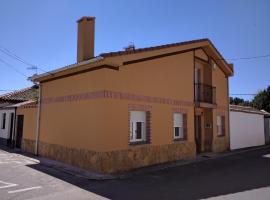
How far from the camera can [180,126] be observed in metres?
14.2

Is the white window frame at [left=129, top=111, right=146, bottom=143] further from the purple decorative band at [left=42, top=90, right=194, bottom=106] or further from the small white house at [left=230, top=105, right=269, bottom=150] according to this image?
the small white house at [left=230, top=105, right=269, bottom=150]

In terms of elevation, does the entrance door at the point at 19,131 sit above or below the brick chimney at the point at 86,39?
below

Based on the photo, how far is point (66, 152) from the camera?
11.8m

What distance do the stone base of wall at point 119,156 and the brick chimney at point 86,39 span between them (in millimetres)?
4146

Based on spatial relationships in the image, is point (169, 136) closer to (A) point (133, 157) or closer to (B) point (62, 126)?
(A) point (133, 157)

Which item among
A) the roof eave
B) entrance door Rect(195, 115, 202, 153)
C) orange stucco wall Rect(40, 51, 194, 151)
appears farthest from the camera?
entrance door Rect(195, 115, 202, 153)

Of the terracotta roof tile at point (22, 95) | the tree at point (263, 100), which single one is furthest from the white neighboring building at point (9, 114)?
the tree at point (263, 100)

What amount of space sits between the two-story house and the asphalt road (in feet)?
4.22

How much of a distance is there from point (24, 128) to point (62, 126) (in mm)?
5015

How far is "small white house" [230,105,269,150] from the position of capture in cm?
1970

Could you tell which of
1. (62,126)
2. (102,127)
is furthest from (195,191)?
(62,126)

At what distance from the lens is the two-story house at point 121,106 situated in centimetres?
1018

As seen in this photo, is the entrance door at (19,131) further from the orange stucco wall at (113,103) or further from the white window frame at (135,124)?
the white window frame at (135,124)

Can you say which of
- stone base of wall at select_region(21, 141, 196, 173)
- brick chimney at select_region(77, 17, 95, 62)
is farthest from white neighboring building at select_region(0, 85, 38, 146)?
brick chimney at select_region(77, 17, 95, 62)
